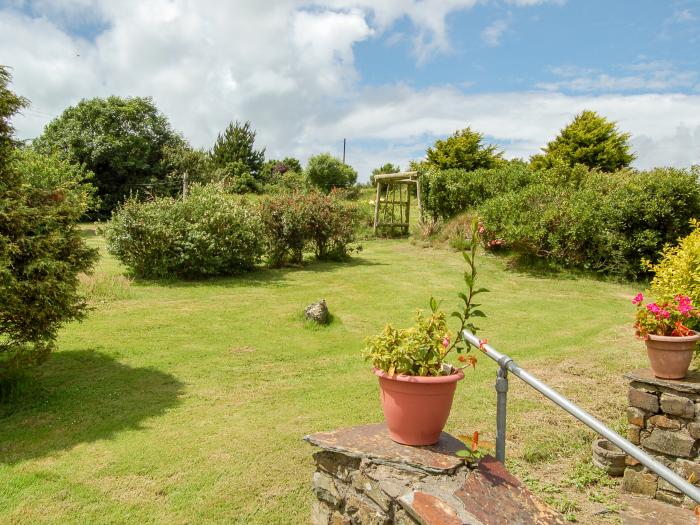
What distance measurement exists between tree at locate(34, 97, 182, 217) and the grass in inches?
876

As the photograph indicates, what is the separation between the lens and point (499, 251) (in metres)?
13.9

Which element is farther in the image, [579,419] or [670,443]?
[670,443]

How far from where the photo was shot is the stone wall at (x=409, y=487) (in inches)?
87.4

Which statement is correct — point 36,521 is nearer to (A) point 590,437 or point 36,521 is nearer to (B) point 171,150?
(A) point 590,437

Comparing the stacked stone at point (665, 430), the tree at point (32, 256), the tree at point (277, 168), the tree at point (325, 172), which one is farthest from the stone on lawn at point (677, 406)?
the tree at point (277, 168)

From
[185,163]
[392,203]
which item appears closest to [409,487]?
[392,203]

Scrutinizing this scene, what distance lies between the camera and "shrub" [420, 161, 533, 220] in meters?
14.9

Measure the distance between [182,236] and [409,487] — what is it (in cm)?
894

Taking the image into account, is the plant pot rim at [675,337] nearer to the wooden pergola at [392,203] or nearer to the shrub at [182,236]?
the shrub at [182,236]

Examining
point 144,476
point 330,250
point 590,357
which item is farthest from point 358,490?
point 330,250

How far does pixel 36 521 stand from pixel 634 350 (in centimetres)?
648

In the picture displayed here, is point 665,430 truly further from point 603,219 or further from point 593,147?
point 593,147

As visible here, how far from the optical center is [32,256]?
4391 millimetres

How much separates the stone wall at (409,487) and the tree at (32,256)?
2.96m
